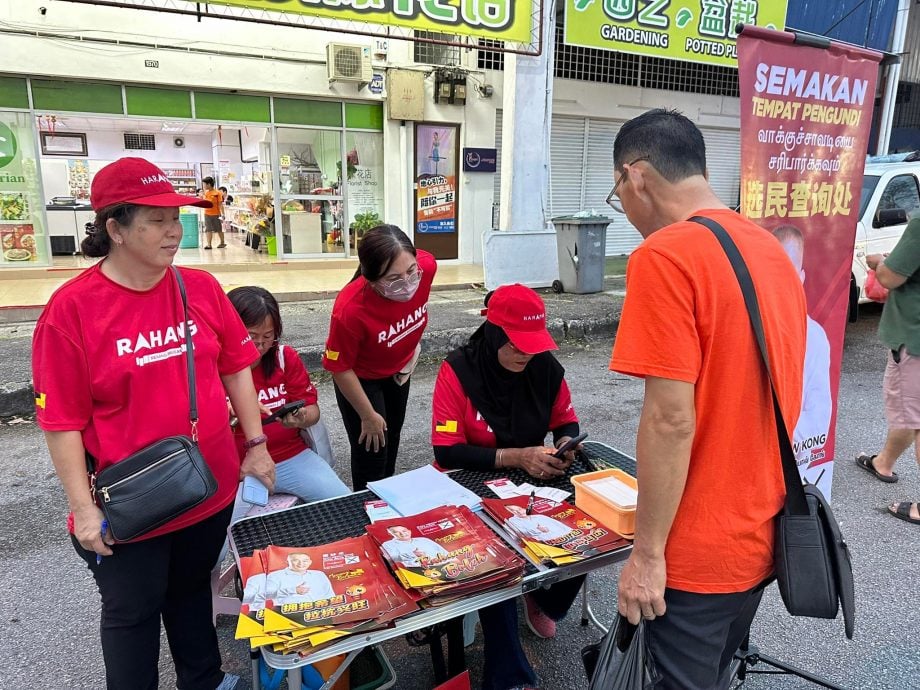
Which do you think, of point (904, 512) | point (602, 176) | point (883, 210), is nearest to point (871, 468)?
point (904, 512)

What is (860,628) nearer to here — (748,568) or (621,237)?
(748,568)

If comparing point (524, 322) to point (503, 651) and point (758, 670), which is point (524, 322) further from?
point (758, 670)

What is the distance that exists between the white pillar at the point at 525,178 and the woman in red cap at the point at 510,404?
5.99m

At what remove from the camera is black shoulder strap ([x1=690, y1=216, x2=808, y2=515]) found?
135cm

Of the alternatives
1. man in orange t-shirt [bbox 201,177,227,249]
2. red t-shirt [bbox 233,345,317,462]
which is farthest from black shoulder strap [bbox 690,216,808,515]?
man in orange t-shirt [bbox 201,177,227,249]

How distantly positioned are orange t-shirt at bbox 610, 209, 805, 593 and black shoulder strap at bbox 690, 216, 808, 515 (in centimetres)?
1

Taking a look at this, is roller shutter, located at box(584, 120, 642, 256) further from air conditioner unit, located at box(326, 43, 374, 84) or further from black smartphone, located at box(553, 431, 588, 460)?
black smartphone, located at box(553, 431, 588, 460)

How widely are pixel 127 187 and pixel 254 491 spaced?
4.06ft

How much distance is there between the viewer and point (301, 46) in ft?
32.0

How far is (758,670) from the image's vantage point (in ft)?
7.82

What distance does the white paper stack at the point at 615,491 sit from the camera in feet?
6.53

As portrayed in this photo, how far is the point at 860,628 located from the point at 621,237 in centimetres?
1132

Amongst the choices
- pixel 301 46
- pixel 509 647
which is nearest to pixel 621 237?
pixel 301 46

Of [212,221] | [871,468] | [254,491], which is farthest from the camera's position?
[212,221]
